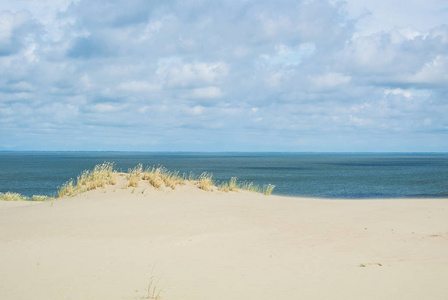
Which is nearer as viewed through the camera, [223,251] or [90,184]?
[223,251]

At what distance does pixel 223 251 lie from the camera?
10.4 meters

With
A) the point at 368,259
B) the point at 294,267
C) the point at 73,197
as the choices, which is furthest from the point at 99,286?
the point at 73,197

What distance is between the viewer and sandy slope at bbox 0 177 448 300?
734 cm

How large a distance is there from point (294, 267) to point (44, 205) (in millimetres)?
13283

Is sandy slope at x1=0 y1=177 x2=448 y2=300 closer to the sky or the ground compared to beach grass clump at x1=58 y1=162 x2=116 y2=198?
closer to the ground

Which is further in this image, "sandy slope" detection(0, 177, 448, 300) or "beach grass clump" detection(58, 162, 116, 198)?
"beach grass clump" detection(58, 162, 116, 198)

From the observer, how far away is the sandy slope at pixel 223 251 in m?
7.34

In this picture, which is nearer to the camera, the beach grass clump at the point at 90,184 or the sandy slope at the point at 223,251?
the sandy slope at the point at 223,251

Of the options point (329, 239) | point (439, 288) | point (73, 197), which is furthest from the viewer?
point (73, 197)

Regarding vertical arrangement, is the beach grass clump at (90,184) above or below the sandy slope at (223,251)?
above

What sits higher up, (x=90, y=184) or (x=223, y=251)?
(x=90, y=184)

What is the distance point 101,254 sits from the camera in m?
9.95

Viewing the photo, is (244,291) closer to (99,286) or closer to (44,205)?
(99,286)

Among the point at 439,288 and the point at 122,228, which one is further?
the point at 122,228
